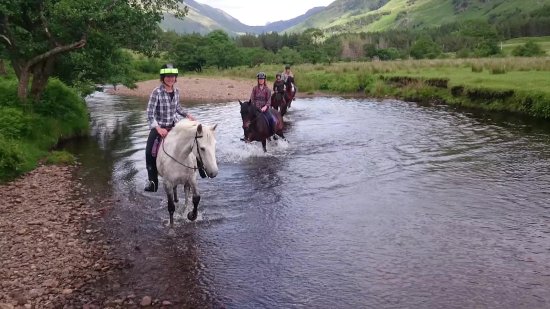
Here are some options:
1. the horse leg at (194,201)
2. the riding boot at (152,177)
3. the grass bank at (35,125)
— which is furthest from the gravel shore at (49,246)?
the horse leg at (194,201)

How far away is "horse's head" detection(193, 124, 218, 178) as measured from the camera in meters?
8.87

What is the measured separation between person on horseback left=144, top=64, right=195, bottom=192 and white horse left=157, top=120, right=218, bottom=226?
0.38 m

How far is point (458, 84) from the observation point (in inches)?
1280

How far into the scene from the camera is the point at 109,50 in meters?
20.4

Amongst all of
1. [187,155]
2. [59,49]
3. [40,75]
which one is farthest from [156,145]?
[40,75]

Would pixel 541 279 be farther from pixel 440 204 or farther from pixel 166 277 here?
pixel 166 277

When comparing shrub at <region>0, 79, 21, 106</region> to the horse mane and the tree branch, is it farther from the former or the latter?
the horse mane

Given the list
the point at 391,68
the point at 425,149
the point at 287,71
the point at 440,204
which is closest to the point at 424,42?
the point at 391,68

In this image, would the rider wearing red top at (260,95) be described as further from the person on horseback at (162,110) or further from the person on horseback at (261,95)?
the person on horseback at (162,110)

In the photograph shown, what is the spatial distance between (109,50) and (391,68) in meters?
36.1

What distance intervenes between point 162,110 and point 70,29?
9.74 m

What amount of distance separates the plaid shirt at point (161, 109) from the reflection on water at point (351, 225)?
2354 mm

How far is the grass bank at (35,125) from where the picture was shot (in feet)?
47.4

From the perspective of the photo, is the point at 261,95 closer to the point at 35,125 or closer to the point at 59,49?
the point at 59,49
